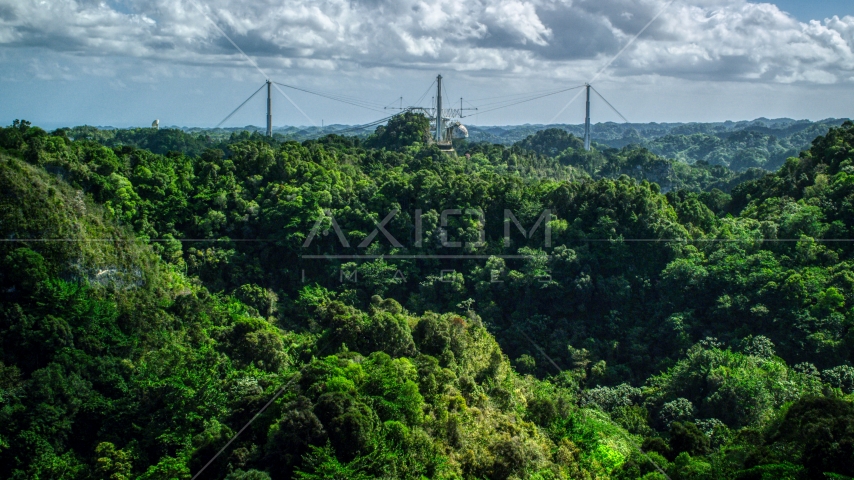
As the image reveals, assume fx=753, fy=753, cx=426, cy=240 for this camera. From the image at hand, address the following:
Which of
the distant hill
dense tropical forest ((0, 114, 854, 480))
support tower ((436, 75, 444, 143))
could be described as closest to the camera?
dense tropical forest ((0, 114, 854, 480))

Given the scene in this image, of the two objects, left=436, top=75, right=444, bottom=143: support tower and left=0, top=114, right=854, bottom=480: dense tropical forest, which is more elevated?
left=436, top=75, right=444, bottom=143: support tower

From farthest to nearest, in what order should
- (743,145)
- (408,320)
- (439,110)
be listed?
(743,145) < (439,110) < (408,320)

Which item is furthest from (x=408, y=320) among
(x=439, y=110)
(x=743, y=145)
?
(x=743, y=145)

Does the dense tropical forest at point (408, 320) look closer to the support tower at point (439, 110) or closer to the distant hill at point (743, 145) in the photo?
the support tower at point (439, 110)

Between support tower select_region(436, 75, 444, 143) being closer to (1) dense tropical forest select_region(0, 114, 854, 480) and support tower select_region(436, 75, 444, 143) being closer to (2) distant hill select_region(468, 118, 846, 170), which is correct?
(1) dense tropical forest select_region(0, 114, 854, 480)

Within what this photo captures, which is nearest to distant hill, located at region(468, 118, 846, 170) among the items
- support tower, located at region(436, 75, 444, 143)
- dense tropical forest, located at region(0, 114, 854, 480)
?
support tower, located at region(436, 75, 444, 143)

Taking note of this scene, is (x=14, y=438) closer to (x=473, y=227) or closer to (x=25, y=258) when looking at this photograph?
(x=25, y=258)

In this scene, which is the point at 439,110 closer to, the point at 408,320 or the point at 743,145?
the point at 408,320

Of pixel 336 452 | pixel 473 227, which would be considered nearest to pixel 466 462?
pixel 336 452

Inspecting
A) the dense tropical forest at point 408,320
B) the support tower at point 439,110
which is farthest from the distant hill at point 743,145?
the dense tropical forest at point 408,320

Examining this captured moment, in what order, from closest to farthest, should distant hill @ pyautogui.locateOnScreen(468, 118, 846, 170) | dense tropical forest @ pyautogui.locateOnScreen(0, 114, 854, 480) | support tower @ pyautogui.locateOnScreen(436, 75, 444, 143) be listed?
dense tropical forest @ pyautogui.locateOnScreen(0, 114, 854, 480), support tower @ pyautogui.locateOnScreen(436, 75, 444, 143), distant hill @ pyautogui.locateOnScreen(468, 118, 846, 170)
